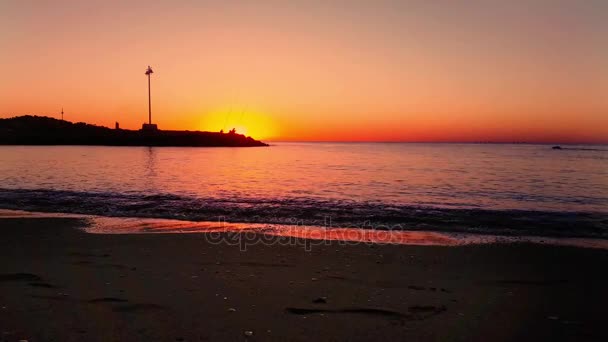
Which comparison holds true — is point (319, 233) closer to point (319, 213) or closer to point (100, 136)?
point (319, 213)

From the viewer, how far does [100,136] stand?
12750 centimetres

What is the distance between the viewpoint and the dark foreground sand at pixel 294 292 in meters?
5.37

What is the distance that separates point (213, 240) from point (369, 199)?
1290 centimetres

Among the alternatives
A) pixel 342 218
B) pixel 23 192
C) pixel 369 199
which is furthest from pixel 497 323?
pixel 23 192

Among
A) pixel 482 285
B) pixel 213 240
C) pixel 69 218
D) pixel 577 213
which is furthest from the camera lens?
pixel 577 213

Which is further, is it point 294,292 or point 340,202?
point 340,202

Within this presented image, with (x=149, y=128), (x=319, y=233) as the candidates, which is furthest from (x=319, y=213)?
(x=149, y=128)

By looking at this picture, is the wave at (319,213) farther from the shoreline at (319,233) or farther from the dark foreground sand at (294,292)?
the dark foreground sand at (294,292)

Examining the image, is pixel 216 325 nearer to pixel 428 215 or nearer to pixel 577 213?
pixel 428 215

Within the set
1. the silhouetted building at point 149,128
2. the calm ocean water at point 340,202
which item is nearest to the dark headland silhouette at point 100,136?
the silhouetted building at point 149,128

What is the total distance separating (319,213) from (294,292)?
35.8 feet

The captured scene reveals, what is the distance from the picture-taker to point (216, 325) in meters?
5.42

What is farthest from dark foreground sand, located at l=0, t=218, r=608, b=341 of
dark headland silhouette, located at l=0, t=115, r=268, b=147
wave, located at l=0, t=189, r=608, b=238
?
dark headland silhouette, located at l=0, t=115, r=268, b=147

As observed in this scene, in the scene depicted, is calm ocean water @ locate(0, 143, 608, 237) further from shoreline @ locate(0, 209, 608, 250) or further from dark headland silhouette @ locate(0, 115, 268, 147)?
dark headland silhouette @ locate(0, 115, 268, 147)
